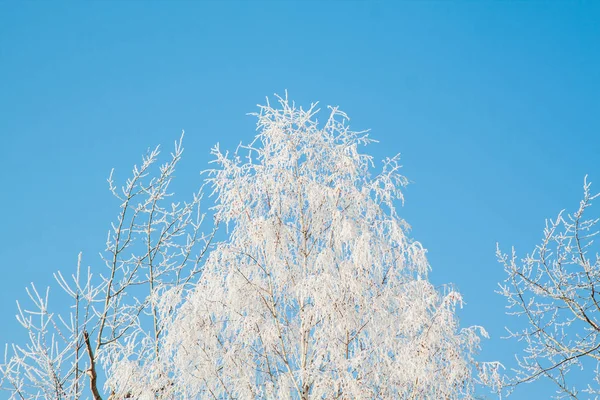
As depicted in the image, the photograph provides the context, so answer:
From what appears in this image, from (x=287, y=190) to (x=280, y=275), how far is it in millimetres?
930

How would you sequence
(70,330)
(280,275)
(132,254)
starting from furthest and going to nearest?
1. (132,254)
2. (280,275)
3. (70,330)

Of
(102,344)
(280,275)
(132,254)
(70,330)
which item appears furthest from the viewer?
(132,254)

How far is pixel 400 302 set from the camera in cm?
680

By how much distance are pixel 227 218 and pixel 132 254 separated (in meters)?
1.19

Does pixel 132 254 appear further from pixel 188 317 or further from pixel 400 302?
pixel 400 302

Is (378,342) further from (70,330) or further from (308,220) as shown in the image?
(70,330)

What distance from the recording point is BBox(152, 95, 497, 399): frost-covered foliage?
6.47 metres

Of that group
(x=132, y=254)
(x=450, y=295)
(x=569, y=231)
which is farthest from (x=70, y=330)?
(x=569, y=231)

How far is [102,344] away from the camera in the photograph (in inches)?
259

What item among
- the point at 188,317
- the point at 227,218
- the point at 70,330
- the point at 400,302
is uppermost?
the point at 227,218

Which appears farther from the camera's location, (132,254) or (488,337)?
(132,254)

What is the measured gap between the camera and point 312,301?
6746 mm

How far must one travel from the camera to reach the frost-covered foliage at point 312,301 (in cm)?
647

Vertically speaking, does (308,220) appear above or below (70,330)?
above
